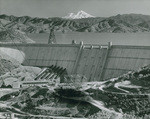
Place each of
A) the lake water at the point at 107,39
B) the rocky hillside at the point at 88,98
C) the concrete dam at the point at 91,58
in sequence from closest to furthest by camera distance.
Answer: the rocky hillside at the point at 88,98 < the concrete dam at the point at 91,58 < the lake water at the point at 107,39

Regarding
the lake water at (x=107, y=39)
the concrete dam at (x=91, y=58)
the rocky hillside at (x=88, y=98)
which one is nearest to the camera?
the rocky hillside at (x=88, y=98)

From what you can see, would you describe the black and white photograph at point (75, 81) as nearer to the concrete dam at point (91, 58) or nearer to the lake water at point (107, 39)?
the concrete dam at point (91, 58)

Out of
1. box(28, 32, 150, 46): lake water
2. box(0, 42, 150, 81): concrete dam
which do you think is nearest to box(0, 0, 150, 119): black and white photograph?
box(0, 42, 150, 81): concrete dam

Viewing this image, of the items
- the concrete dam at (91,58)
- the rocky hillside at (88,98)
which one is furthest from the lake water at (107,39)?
the rocky hillside at (88,98)

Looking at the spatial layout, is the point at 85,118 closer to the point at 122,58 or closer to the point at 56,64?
the point at 122,58

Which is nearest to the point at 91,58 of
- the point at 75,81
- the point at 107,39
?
the point at 75,81

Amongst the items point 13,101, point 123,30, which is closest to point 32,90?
point 13,101

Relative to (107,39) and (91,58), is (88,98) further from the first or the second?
(107,39)

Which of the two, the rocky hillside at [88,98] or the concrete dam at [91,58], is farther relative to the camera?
the concrete dam at [91,58]

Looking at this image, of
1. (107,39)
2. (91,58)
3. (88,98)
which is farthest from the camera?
(107,39)
